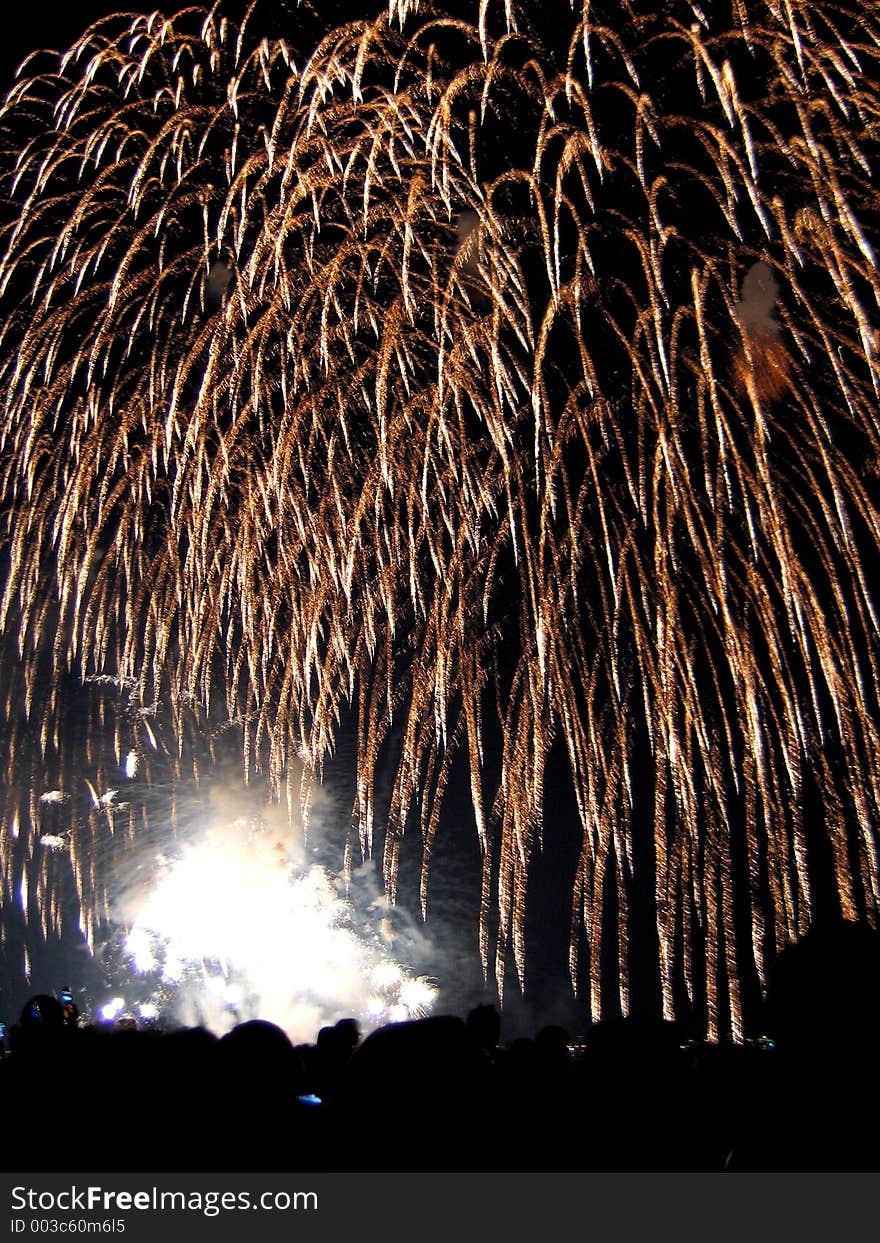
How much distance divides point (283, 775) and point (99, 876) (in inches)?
261

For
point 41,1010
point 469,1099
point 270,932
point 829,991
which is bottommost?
point 469,1099

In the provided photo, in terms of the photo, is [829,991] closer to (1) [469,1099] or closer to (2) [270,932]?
(1) [469,1099]

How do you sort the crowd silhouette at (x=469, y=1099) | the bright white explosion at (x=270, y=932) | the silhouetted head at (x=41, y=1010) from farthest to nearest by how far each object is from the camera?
the bright white explosion at (x=270, y=932) < the silhouetted head at (x=41, y=1010) < the crowd silhouette at (x=469, y=1099)

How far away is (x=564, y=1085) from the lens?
3.12 metres

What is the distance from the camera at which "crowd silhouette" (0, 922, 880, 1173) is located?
2.09m

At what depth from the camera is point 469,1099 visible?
2.51m

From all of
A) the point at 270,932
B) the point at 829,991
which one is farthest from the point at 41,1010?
the point at 270,932

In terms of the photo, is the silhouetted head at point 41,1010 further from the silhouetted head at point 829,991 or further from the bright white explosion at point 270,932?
the bright white explosion at point 270,932

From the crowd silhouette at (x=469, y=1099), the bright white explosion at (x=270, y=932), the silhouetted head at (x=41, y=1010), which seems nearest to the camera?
the crowd silhouette at (x=469, y=1099)

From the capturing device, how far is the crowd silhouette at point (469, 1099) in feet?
6.85

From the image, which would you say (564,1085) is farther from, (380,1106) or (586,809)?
(586,809)

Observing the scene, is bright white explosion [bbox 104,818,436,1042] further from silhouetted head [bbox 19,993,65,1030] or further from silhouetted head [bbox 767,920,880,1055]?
silhouetted head [bbox 767,920,880,1055]

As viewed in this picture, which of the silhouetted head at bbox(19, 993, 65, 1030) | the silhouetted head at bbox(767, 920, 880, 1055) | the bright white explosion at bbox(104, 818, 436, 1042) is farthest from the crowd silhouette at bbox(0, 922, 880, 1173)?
the bright white explosion at bbox(104, 818, 436, 1042)

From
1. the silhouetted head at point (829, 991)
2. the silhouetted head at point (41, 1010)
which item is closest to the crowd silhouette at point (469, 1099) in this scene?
the silhouetted head at point (829, 991)
